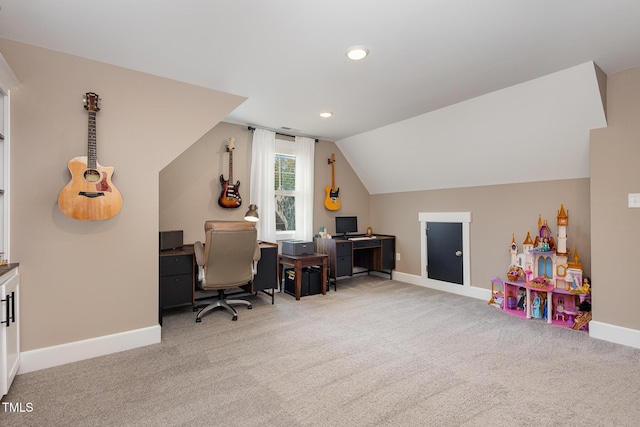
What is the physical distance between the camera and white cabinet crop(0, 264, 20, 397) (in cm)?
190

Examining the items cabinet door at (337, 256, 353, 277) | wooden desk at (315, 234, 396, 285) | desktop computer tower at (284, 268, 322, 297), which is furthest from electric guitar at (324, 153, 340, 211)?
desktop computer tower at (284, 268, 322, 297)

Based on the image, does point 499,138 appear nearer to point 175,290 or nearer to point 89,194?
point 175,290

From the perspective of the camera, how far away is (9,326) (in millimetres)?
2012

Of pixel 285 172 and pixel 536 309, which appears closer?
pixel 536 309

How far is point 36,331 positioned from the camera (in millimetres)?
2357

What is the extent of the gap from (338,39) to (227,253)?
220cm

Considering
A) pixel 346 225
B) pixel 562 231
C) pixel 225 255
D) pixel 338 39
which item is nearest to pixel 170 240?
pixel 225 255

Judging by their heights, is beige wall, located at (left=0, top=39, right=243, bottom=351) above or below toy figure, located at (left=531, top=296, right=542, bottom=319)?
above

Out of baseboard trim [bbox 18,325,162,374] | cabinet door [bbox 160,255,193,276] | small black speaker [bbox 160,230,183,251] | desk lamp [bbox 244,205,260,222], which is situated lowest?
baseboard trim [bbox 18,325,162,374]

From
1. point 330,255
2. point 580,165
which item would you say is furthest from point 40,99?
point 580,165

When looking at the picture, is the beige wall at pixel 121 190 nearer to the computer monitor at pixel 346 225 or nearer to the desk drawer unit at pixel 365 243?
the desk drawer unit at pixel 365 243

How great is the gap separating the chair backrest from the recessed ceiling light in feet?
6.19

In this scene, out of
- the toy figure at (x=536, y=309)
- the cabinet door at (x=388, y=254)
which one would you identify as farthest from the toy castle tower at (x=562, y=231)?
the cabinet door at (x=388, y=254)

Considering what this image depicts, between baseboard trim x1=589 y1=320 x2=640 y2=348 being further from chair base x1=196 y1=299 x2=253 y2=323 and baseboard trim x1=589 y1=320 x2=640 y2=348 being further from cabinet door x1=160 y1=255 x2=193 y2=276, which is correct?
cabinet door x1=160 y1=255 x2=193 y2=276
